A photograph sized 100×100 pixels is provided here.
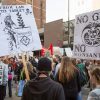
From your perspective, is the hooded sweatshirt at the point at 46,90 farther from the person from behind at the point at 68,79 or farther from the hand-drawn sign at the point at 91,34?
the hand-drawn sign at the point at 91,34

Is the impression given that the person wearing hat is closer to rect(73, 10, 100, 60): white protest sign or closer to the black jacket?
the black jacket

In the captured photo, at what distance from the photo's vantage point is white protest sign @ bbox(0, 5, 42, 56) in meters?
8.11

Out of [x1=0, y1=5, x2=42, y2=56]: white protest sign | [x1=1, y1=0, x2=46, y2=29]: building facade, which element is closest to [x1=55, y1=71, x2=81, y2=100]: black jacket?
[x1=0, y1=5, x2=42, y2=56]: white protest sign

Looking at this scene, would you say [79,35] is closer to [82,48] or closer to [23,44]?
[82,48]

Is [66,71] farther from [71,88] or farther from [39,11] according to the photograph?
[39,11]

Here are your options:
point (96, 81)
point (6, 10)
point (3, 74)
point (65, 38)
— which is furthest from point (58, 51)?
point (65, 38)

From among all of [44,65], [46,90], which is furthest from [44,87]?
[44,65]

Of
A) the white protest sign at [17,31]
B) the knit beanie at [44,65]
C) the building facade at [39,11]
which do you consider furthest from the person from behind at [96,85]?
the building facade at [39,11]

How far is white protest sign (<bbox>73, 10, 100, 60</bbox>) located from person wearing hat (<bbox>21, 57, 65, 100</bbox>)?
3.06 metres

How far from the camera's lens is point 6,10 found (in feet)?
28.6

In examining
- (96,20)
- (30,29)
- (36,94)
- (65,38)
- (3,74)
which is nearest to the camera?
(36,94)

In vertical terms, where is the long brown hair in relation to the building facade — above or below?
below

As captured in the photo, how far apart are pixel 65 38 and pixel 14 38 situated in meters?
47.6

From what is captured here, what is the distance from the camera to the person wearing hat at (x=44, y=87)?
4480 millimetres
